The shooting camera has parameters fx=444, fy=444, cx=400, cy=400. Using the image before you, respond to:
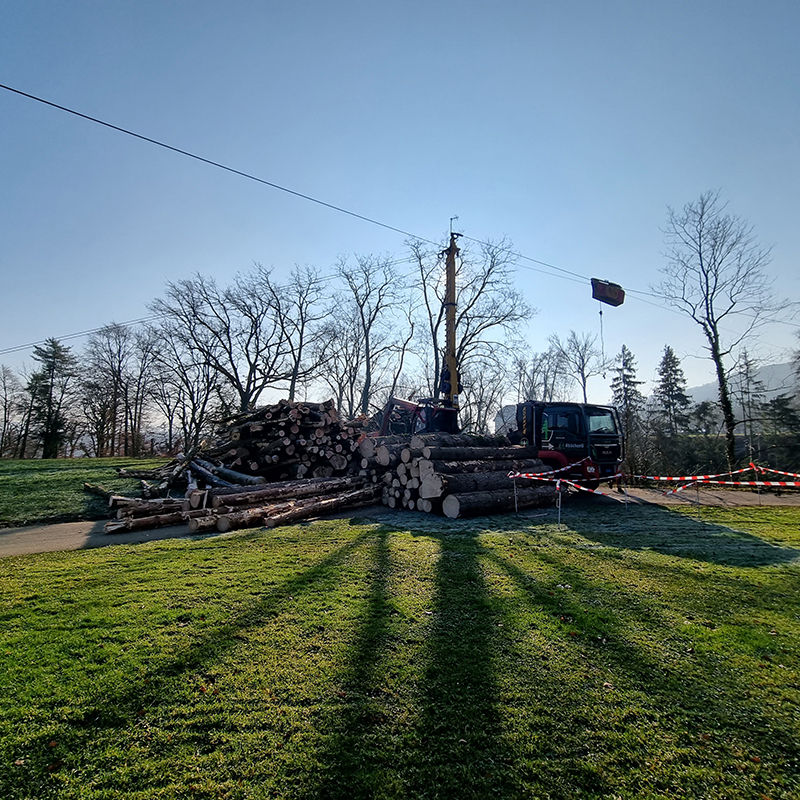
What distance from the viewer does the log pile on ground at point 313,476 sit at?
8.96m

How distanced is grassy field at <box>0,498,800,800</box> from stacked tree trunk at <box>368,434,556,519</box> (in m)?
3.90

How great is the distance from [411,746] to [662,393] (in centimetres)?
4593

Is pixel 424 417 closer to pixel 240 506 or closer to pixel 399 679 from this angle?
pixel 240 506

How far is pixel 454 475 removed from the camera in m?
9.98

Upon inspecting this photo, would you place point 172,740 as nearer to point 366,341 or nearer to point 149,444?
point 366,341

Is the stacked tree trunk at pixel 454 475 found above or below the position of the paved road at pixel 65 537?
above

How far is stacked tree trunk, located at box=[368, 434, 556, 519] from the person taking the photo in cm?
959

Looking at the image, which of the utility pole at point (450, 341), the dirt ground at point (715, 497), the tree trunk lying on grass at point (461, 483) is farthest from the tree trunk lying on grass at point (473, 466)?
the utility pole at point (450, 341)

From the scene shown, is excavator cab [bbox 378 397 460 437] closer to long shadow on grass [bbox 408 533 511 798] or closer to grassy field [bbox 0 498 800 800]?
grassy field [bbox 0 498 800 800]

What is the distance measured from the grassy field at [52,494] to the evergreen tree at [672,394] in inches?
1552

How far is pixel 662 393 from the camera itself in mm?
41219

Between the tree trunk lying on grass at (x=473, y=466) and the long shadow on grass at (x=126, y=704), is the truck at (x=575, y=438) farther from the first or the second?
the long shadow on grass at (x=126, y=704)

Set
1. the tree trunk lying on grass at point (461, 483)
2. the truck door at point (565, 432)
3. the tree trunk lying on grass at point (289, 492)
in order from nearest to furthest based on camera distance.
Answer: the tree trunk lying on grass at point (289, 492), the tree trunk lying on grass at point (461, 483), the truck door at point (565, 432)

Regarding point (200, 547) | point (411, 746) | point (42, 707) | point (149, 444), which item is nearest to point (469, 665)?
point (411, 746)
